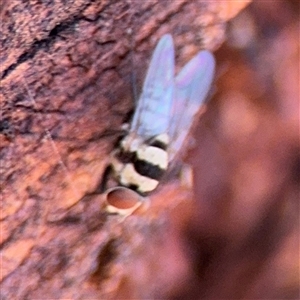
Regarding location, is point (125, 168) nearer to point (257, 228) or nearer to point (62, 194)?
point (62, 194)

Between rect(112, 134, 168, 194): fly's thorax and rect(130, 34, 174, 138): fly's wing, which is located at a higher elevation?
rect(130, 34, 174, 138): fly's wing

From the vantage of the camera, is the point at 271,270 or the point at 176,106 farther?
the point at 271,270

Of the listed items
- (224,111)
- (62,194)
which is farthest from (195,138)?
(62,194)

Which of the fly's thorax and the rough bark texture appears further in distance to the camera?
the fly's thorax
